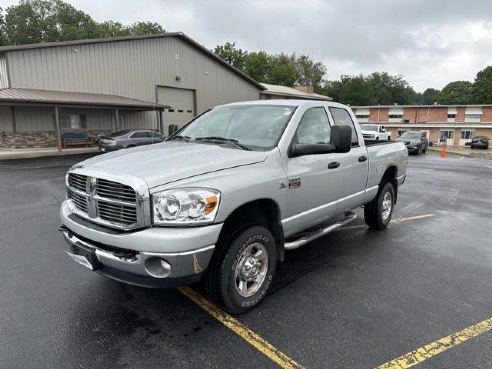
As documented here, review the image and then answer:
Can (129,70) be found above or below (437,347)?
above

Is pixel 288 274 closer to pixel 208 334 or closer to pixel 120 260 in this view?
pixel 208 334

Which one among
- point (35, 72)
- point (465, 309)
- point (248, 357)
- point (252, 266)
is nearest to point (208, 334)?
point (248, 357)

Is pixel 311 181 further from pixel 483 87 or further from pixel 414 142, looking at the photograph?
pixel 483 87

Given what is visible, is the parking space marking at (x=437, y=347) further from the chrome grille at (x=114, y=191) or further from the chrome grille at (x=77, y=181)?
the chrome grille at (x=77, y=181)

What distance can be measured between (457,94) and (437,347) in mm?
110827

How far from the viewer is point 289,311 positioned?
3.51 metres

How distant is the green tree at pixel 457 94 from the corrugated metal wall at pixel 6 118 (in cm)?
9650

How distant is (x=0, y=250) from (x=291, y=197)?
4.09 meters

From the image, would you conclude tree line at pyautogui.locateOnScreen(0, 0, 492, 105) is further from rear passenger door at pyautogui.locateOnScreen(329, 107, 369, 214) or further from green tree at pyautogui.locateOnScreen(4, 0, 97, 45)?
rear passenger door at pyautogui.locateOnScreen(329, 107, 369, 214)

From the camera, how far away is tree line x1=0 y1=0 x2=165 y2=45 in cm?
6162

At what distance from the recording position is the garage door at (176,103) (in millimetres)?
31062

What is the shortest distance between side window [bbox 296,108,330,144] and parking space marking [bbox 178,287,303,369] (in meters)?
1.90

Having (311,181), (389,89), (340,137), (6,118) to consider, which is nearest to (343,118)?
(340,137)

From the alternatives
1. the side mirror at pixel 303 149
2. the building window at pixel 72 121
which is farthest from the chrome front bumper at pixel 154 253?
the building window at pixel 72 121
